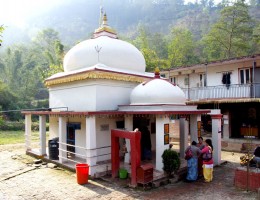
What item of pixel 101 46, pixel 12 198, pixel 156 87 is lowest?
pixel 12 198

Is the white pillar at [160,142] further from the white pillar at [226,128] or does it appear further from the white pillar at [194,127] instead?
the white pillar at [226,128]

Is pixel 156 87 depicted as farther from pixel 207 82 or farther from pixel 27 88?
pixel 27 88

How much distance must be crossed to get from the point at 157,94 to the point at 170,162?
3.36 meters

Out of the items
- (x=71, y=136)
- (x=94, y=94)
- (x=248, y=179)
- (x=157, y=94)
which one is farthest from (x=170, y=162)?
(x=71, y=136)

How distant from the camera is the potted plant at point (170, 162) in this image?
433 inches

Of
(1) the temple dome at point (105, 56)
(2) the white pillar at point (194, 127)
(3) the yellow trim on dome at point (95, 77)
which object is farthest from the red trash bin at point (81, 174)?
(2) the white pillar at point (194, 127)

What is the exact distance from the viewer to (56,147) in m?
14.5

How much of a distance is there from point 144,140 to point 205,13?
110 meters

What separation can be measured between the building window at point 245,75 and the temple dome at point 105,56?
895 centimetres

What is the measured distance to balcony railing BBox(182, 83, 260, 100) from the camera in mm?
17870

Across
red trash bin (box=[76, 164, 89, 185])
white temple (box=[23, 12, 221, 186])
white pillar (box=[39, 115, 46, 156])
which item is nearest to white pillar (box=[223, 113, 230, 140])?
white temple (box=[23, 12, 221, 186])

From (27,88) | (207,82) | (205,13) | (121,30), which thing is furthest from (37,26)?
(207,82)

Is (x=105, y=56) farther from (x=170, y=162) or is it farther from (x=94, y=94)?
(x=170, y=162)

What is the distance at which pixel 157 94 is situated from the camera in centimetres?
1265
